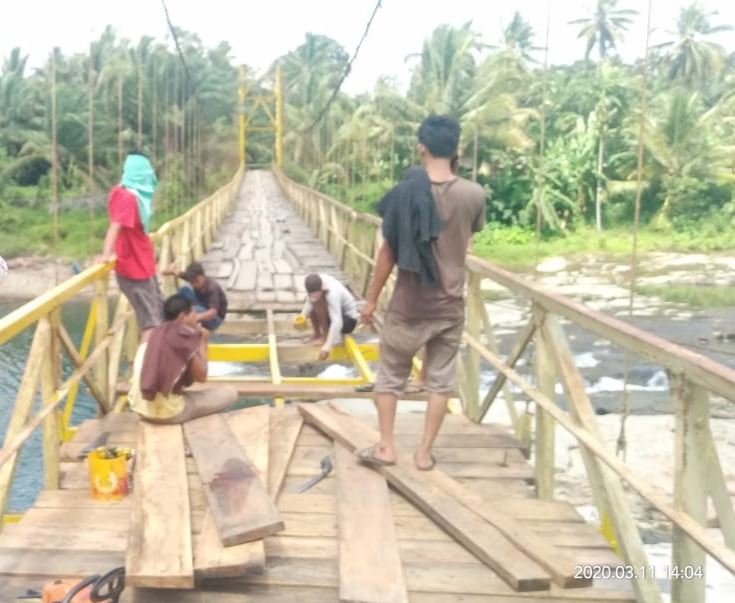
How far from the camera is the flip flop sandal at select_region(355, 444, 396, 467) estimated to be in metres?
3.28

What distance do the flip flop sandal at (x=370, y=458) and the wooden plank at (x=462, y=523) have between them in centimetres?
2

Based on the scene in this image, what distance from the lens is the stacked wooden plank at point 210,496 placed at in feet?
7.91

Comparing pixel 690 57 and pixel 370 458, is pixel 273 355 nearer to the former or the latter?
pixel 370 458

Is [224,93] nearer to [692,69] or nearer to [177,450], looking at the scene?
[692,69]

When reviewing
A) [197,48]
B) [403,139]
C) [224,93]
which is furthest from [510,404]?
[197,48]

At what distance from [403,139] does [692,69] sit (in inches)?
890

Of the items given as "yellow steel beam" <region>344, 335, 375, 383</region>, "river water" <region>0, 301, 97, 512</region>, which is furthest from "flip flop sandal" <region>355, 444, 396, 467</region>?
"river water" <region>0, 301, 97, 512</region>

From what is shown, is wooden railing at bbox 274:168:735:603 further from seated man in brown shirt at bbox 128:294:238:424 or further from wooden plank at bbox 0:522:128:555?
wooden plank at bbox 0:522:128:555

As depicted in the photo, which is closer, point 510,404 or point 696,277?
point 510,404

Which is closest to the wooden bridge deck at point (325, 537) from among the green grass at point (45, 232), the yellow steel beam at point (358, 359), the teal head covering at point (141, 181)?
the teal head covering at point (141, 181)

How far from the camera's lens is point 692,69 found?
39.5 meters

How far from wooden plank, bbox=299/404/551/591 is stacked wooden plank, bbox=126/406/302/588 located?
0.99 ft

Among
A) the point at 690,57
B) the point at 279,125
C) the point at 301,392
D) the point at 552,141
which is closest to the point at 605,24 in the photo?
the point at 690,57

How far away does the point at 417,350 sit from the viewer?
10.7ft
